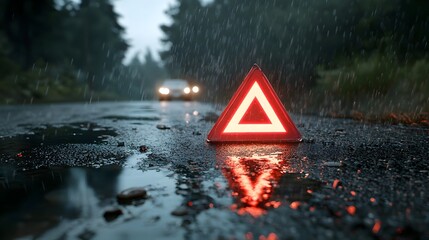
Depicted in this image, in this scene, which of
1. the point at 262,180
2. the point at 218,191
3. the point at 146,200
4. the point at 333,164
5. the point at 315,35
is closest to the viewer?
the point at 146,200

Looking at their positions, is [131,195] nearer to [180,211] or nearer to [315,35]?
[180,211]

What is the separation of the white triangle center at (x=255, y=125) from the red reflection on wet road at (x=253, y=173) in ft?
1.47

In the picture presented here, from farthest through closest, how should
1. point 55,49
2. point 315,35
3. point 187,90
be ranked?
point 55,49, point 187,90, point 315,35

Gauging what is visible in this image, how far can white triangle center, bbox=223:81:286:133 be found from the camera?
18.1ft

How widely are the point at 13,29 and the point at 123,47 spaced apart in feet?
96.2

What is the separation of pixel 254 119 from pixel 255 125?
81 mm

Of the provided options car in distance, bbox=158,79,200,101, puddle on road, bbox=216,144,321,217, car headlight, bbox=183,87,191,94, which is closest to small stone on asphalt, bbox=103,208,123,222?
puddle on road, bbox=216,144,321,217

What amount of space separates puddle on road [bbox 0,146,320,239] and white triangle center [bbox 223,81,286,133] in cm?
161

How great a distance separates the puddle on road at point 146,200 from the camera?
2.13 metres

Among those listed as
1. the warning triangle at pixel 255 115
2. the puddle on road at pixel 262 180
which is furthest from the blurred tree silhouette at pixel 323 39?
the puddle on road at pixel 262 180

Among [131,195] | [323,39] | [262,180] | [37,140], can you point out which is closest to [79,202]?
[131,195]

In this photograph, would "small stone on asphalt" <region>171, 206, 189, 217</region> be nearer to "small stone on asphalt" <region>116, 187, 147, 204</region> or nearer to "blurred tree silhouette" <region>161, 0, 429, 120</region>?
"small stone on asphalt" <region>116, 187, 147, 204</region>

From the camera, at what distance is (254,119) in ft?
18.3

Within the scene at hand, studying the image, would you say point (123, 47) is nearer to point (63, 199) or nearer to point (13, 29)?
point (13, 29)
